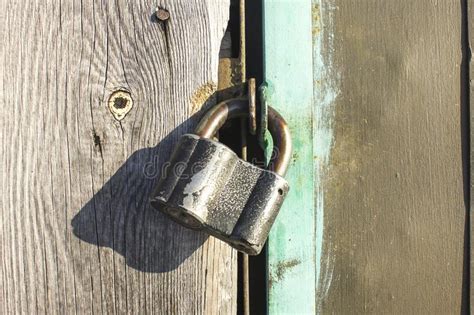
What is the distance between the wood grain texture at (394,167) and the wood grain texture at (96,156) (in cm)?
32

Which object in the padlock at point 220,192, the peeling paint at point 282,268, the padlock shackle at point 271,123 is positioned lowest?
the peeling paint at point 282,268

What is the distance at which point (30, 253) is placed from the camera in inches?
35.6

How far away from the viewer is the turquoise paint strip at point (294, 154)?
100 centimetres

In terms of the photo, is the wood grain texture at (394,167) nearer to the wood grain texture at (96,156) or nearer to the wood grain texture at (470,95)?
the wood grain texture at (470,95)

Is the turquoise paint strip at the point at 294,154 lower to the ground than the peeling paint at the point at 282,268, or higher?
higher

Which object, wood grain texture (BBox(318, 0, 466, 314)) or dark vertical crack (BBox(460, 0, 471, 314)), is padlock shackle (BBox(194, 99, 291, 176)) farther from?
dark vertical crack (BBox(460, 0, 471, 314))

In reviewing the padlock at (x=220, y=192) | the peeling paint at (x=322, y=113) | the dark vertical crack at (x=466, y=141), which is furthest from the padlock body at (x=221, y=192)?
the dark vertical crack at (x=466, y=141)

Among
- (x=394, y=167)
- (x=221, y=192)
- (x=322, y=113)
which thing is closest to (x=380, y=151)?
(x=394, y=167)

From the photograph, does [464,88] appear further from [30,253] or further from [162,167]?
[30,253]

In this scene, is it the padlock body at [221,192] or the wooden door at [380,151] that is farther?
the wooden door at [380,151]

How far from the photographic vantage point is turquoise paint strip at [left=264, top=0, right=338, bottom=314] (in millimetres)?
1000

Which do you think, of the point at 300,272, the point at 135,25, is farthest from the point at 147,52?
the point at 300,272

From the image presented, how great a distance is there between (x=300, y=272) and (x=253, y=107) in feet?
1.27

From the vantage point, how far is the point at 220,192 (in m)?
0.83
